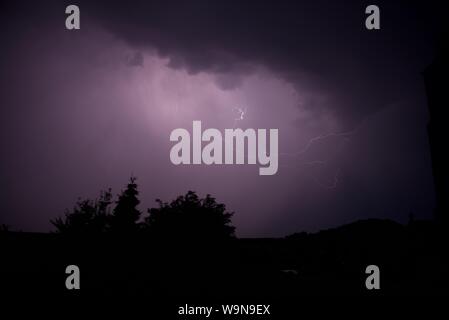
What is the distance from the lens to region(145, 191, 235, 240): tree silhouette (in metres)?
16.3

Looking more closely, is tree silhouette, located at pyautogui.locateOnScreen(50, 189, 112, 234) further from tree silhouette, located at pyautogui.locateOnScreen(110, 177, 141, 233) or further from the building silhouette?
the building silhouette

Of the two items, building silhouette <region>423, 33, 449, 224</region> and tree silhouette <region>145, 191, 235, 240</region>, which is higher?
building silhouette <region>423, 33, 449, 224</region>

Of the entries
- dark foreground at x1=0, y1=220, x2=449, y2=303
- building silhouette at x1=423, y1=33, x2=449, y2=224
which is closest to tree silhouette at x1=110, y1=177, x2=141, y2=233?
dark foreground at x1=0, y1=220, x2=449, y2=303

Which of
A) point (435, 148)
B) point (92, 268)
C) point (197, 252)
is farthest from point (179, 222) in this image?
point (435, 148)

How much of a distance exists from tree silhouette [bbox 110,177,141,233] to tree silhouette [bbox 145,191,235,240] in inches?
220

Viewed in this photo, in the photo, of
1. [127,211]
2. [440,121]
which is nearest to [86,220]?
[127,211]

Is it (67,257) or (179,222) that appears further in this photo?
(179,222)

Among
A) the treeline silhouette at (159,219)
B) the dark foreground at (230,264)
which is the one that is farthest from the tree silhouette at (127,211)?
the dark foreground at (230,264)

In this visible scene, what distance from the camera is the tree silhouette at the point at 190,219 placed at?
53.5 ft

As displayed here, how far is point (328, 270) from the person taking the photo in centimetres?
1584

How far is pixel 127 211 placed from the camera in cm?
2658

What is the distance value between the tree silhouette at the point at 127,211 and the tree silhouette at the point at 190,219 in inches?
220
